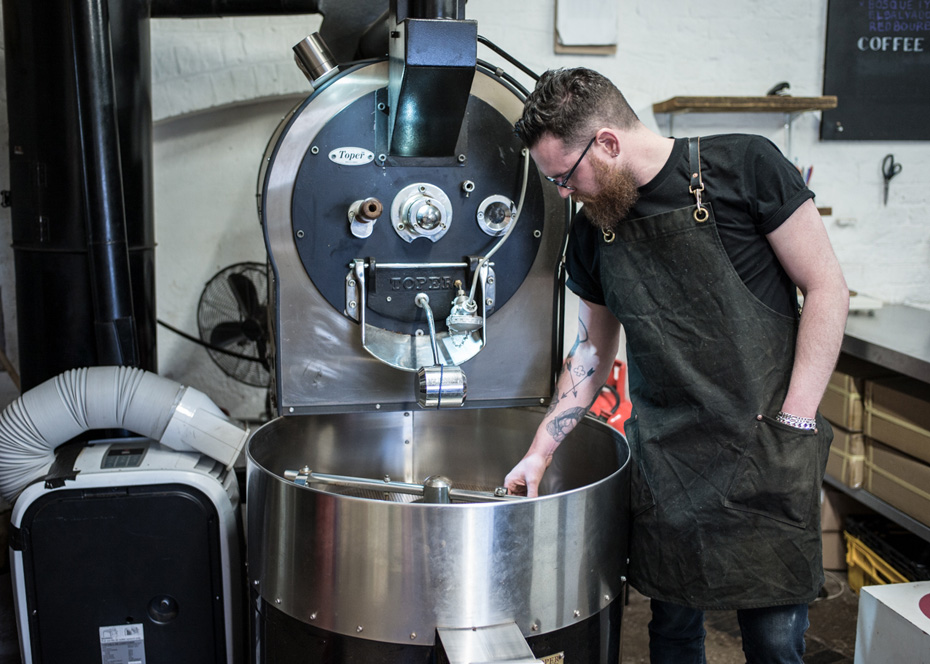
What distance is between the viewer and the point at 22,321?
6.00ft

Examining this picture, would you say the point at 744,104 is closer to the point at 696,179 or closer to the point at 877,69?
the point at 877,69

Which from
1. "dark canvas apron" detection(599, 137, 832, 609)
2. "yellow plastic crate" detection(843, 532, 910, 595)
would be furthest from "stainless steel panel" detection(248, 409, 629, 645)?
"yellow plastic crate" detection(843, 532, 910, 595)

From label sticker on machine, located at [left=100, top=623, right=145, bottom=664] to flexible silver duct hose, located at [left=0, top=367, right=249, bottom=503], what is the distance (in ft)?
1.14

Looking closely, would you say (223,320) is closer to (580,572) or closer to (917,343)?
(580,572)

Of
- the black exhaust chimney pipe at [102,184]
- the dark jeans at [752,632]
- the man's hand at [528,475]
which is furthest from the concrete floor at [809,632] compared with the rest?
the black exhaust chimney pipe at [102,184]

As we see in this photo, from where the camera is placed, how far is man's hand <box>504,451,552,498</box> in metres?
1.50

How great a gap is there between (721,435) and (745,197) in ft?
1.31

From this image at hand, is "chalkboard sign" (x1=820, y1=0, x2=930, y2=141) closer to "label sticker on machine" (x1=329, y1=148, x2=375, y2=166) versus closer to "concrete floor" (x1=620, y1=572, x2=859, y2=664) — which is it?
"concrete floor" (x1=620, y1=572, x2=859, y2=664)

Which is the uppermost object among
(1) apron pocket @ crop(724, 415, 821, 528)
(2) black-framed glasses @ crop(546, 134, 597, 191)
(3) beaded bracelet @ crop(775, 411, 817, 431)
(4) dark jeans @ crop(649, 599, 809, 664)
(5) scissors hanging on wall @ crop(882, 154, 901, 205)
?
(5) scissors hanging on wall @ crop(882, 154, 901, 205)

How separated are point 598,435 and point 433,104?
746 mm

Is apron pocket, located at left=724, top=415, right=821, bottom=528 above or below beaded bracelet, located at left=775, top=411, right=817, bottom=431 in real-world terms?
below

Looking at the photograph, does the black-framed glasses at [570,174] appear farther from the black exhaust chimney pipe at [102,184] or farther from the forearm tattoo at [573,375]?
the black exhaust chimney pipe at [102,184]

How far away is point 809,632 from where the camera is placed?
228 centimetres

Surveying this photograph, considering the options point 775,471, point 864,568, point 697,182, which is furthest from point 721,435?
point 864,568
